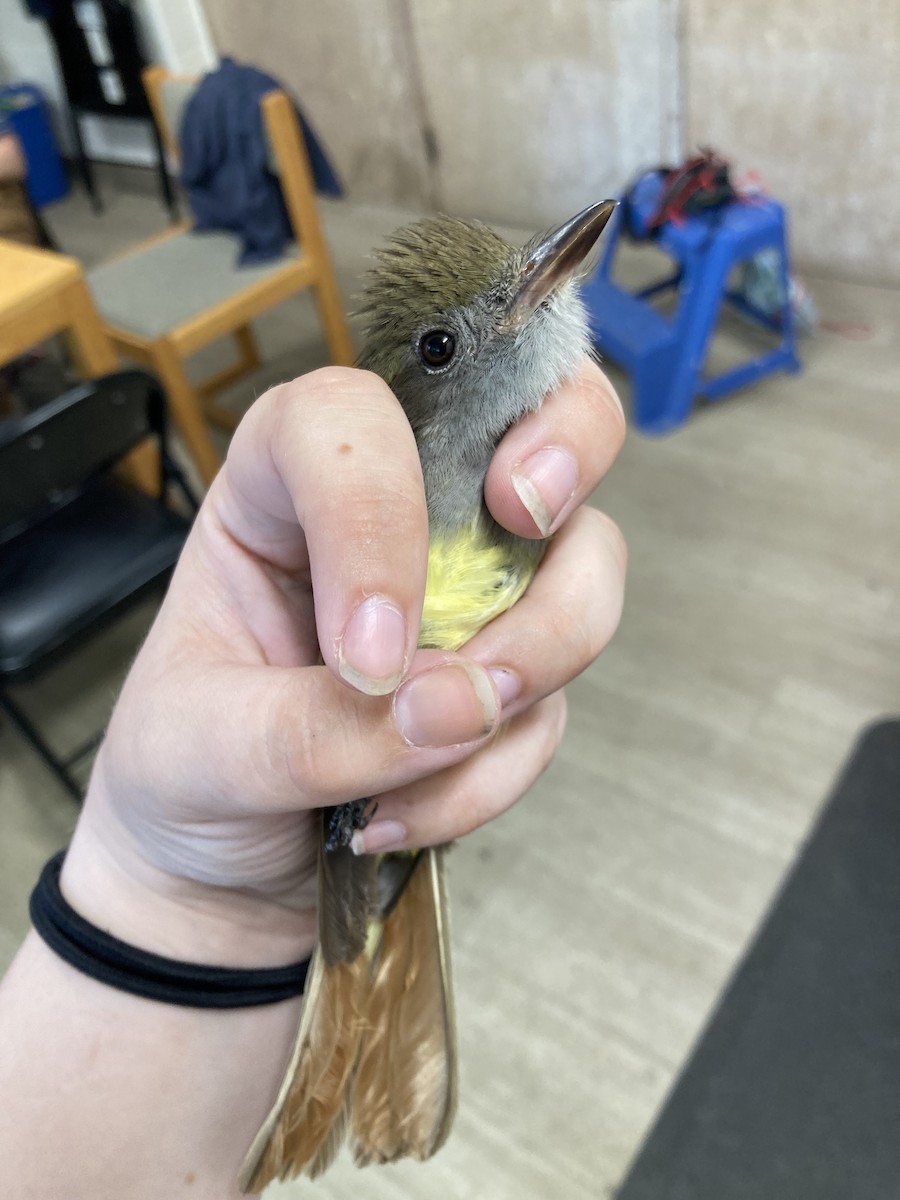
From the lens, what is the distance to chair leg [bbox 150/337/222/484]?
11.0ft

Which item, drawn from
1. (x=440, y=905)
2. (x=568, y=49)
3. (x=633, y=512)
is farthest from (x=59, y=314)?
(x=568, y=49)

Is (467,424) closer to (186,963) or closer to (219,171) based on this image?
(186,963)

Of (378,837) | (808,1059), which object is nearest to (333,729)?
(378,837)

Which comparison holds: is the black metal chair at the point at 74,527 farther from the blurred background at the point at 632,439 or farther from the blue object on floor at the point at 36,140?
the blue object on floor at the point at 36,140

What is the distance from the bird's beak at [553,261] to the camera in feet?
3.19

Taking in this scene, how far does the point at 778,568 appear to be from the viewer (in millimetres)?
3053

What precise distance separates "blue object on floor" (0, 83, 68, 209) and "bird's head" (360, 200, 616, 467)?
23.7 ft

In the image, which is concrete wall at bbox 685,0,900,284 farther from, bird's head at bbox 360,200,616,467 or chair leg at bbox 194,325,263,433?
bird's head at bbox 360,200,616,467

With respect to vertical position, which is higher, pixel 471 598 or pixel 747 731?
pixel 471 598

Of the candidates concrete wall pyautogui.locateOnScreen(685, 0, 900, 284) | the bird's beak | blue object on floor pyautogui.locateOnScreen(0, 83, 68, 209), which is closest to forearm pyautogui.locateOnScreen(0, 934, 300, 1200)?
the bird's beak

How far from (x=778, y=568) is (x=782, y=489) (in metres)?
0.45

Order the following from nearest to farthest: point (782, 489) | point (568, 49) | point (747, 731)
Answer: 1. point (747, 731)
2. point (782, 489)
3. point (568, 49)

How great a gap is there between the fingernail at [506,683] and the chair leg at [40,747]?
6.48 feet

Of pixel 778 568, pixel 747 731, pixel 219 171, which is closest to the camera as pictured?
pixel 747 731
